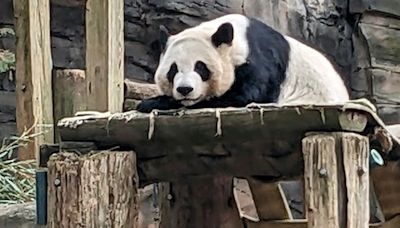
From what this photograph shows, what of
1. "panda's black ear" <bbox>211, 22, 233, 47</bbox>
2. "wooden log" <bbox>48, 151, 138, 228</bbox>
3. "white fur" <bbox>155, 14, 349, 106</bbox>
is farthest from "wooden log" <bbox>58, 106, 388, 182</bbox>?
"panda's black ear" <bbox>211, 22, 233, 47</bbox>

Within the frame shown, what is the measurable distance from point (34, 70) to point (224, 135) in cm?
202

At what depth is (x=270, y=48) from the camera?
12.0 feet

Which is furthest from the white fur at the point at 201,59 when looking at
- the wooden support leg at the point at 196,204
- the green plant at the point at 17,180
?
the green plant at the point at 17,180

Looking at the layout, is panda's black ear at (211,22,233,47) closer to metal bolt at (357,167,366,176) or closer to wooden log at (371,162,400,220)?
wooden log at (371,162,400,220)

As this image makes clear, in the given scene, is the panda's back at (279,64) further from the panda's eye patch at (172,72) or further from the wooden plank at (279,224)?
the wooden plank at (279,224)

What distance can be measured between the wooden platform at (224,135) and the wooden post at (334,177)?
0.05 meters

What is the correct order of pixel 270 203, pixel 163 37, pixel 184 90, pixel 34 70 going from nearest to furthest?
pixel 184 90 → pixel 163 37 → pixel 270 203 → pixel 34 70

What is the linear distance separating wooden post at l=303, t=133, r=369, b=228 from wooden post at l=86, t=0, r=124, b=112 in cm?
213

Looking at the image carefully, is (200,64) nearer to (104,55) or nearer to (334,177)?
(334,177)

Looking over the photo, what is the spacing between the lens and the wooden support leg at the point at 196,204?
379 cm

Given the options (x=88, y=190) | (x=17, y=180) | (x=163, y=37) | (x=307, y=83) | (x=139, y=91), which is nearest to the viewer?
(x=88, y=190)

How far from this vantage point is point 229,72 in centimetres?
348

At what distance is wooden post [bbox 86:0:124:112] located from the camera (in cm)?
466

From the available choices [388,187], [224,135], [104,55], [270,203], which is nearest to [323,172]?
[224,135]
